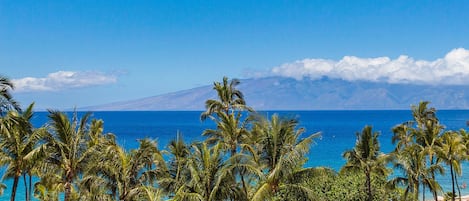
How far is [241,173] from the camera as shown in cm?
2223

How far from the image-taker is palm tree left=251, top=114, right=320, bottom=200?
23245 mm

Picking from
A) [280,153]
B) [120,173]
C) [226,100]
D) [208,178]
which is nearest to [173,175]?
[120,173]

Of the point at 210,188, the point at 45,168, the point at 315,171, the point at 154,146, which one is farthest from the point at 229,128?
the point at 45,168

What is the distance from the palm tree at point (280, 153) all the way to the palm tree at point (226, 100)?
7.90 m

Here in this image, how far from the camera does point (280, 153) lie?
24141 millimetres

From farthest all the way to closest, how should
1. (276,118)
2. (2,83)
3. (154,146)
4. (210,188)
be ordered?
(154,146)
(276,118)
(210,188)
(2,83)

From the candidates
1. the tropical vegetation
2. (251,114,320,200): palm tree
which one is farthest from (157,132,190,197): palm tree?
(251,114,320,200): palm tree

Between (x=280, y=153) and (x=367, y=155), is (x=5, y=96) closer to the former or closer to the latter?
(x=280, y=153)

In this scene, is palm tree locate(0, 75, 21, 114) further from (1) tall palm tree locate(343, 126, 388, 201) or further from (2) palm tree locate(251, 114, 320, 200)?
Answer: (1) tall palm tree locate(343, 126, 388, 201)

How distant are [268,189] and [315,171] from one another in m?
3.07

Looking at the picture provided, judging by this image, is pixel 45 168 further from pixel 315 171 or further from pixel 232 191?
pixel 315 171

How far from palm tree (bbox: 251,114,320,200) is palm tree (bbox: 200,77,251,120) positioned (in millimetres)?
7902

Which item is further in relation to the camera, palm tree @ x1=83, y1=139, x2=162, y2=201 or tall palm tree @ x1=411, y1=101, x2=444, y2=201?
tall palm tree @ x1=411, y1=101, x2=444, y2=201

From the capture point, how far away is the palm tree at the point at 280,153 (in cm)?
2325
